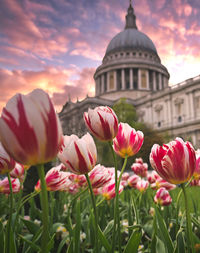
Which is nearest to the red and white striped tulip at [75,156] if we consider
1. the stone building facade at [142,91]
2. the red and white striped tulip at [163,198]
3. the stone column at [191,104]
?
the red and white striped tulip at [163,198]

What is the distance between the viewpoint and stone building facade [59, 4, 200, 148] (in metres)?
27.4

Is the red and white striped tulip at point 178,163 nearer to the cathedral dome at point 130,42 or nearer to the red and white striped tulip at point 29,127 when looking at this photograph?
the red and white striped tulip at point 29,127

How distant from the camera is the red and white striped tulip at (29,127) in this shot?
0.45 meters

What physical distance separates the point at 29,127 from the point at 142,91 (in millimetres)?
39481

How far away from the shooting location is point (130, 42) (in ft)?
147

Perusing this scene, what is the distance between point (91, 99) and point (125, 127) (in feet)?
109

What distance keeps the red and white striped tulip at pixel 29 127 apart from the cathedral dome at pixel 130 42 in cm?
4556

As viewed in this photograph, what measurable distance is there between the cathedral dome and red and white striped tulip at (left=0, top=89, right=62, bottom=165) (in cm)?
4556

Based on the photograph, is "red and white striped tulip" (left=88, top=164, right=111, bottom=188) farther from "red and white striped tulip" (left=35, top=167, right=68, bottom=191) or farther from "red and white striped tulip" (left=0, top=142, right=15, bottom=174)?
"red and white striped tulip" (left=0, top=142, right=15, bottom=174)

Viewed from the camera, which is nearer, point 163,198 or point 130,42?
point 163,198

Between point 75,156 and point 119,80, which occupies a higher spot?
point 119,80

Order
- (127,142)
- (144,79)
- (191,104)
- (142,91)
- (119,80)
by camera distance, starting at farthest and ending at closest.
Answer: (119,80)
(144,79)
(142,91)
(191,104)
(127,142)

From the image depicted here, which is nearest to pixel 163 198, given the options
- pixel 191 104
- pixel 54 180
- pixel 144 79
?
pixel 54 180

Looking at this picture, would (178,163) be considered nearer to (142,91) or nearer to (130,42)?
(142,91)
